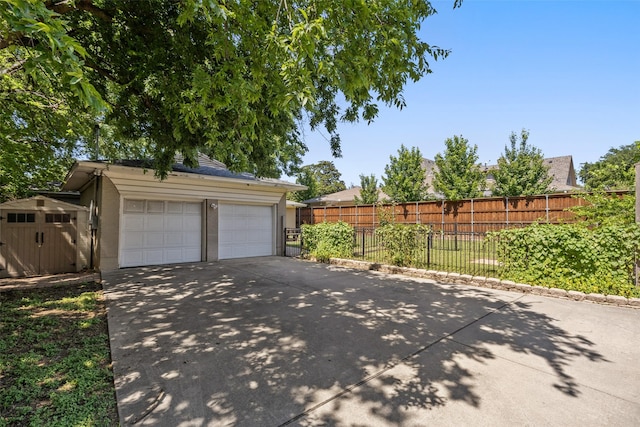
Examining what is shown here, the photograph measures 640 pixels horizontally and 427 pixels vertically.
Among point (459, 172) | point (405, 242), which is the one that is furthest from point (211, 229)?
point (459, 172)

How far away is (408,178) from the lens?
18.5 m

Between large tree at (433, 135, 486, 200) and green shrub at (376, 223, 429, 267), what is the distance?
9.55m

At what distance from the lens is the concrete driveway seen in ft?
7.48

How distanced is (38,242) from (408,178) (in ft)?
57.4

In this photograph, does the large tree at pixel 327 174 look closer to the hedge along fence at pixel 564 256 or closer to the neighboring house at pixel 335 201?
the neighboring house at pixel 335 201

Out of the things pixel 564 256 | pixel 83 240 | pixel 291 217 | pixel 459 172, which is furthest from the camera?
pixel 291 217

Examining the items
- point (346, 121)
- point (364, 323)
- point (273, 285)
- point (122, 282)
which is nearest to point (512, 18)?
point (346, 121)

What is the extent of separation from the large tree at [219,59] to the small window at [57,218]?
334 cm

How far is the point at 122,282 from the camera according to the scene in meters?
6.75

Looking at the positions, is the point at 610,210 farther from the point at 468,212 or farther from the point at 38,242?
the point at 38,242

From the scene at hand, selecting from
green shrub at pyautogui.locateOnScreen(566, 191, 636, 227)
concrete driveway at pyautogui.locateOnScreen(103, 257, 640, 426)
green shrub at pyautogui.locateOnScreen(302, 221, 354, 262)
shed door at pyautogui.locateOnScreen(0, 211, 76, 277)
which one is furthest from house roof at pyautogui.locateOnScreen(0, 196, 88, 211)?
green shrub at pyautogui.locateOnScreen(566, 191, 636, 227)

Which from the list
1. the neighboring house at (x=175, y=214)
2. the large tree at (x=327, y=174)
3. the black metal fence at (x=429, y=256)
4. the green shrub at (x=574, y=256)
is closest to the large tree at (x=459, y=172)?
the black metal fence at (x=429, y=256)

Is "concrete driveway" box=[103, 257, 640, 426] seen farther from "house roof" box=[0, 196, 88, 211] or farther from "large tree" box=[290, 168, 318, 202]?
"large tree" box=[290, 168, 318, 202]

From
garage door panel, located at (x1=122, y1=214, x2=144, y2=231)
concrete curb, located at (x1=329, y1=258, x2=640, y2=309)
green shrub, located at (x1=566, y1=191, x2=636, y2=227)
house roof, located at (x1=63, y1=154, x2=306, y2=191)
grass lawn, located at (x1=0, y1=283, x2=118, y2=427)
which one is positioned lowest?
grass lawn, located at (x1=0, y1=283, x2=118, y2=427)
